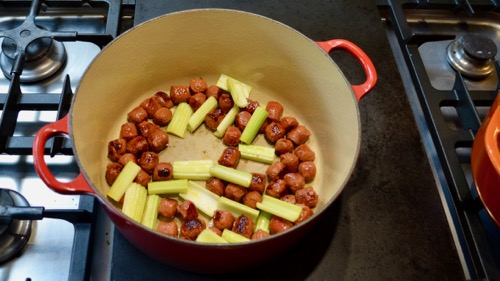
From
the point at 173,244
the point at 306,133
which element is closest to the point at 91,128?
the point at 173,244

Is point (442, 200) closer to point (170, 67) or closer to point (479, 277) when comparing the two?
point (479, 277)

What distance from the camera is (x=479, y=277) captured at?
3.31ft

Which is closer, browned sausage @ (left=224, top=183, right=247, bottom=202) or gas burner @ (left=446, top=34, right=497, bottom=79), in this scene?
browned sausage @ (left=224, top=183, right=247, bottom=202)

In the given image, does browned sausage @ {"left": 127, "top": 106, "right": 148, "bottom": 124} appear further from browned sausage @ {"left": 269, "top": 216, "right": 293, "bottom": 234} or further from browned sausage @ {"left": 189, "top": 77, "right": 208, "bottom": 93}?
browned sausage @ {"left": 269, "top": 216, "right": 293, "bottom": 234}

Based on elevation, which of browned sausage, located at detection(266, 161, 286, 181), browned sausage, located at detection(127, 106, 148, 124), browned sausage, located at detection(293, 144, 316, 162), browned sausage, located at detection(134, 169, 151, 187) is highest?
browned sausage, located at detection(127, 106, 148, 124)

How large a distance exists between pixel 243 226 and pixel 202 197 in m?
0.13

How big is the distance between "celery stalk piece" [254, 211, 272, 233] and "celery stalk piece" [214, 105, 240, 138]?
27 centimetres

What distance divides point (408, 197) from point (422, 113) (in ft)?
0.94

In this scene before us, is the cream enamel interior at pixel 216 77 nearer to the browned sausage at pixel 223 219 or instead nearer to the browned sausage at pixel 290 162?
the browned sausage at pixel 290 162

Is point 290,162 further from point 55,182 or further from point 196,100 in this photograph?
point 55,182

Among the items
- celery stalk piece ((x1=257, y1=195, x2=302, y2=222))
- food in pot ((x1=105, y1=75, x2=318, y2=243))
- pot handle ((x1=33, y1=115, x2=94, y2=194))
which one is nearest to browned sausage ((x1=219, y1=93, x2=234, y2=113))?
food in pot ((x1=105, y1=75, x2=318, y2=243))

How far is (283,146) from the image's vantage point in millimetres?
1180

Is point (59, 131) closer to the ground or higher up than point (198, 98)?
closer to the ground

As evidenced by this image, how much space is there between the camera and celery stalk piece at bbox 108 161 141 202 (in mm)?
1071
